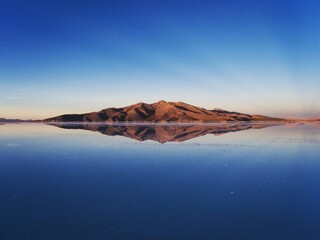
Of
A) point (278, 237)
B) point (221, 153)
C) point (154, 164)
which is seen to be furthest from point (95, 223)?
point (221, 153)

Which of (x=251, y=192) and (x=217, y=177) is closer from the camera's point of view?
(x=251, y=192)

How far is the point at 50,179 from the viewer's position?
17875 millimetres

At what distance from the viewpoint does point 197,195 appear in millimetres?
14320

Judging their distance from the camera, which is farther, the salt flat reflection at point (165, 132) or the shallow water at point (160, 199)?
the salt flat reflection at point (165, 132)

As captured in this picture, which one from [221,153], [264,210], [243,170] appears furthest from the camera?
[221,153]

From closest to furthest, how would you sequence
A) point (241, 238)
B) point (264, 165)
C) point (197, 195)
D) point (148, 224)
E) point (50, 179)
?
point (241, 238) < point (148, 224) < point (197, 195) < point (50, 179) < point (264, 165)

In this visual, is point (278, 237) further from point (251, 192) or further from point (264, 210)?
point (251, 192)

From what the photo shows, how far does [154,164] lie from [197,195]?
925 centimetres

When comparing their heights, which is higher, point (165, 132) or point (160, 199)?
point (165, 132)

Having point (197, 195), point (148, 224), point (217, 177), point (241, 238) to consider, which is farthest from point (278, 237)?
point (217, 177)

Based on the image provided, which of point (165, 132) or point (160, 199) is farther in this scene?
point (165, 132)

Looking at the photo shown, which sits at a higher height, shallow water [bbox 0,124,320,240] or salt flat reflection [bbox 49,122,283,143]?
salt flat reflection [bbox 49,122,283,143]

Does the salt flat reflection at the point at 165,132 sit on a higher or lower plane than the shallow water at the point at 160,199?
higher

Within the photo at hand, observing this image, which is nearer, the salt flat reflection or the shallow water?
the shallow water
